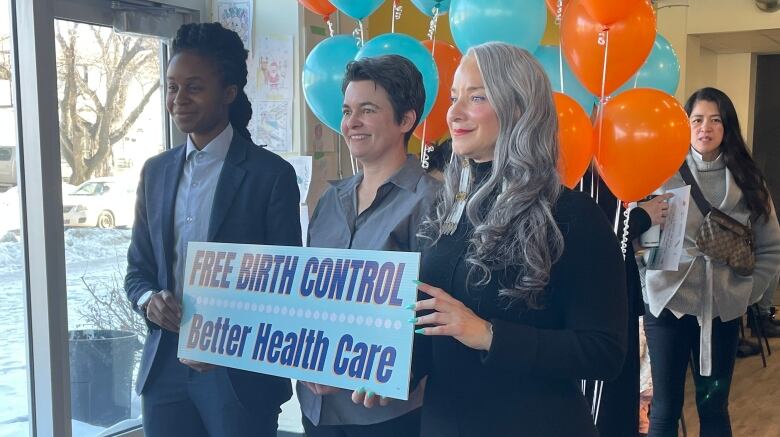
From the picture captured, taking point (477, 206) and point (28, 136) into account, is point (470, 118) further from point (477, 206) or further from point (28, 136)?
point (28, 136)

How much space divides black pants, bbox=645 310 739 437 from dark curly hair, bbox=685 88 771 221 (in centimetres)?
46

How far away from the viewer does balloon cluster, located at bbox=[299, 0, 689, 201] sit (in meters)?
2.12

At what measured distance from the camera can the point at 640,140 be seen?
2.12 m

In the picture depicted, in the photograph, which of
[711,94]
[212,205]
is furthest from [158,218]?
[711,94]

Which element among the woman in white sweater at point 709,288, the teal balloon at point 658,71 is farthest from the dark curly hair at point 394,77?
the woman in white sweater at point 709,288

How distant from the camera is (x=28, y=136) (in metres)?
2.59

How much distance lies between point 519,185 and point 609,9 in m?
1.11

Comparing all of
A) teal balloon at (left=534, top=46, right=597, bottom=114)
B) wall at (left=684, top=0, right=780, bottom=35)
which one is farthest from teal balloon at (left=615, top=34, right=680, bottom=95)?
wall at (left=684, top=0, right=780, bottom=35)

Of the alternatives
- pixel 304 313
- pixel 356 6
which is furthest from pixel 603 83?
pixel 304 313

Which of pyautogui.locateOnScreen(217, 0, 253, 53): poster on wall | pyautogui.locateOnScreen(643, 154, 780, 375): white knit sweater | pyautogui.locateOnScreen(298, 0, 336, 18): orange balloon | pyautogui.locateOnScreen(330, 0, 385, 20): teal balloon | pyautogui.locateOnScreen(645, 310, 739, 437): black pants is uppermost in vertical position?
pyautogui.locateOnScreen(217, 0, 253, 53): poster on wall

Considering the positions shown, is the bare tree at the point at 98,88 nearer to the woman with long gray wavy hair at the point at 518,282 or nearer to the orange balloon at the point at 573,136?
the orange balloon at the point at 573,136

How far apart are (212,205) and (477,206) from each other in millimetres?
686

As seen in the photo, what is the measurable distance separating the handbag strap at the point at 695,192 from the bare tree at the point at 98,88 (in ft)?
7.33

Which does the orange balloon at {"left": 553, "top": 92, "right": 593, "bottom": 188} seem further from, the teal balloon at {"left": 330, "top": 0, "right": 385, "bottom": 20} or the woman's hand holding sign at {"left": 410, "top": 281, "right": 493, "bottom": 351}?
the woman's hand holding sign at {"left": 410, "top": 281, "right": 493, "bottom": 351}
